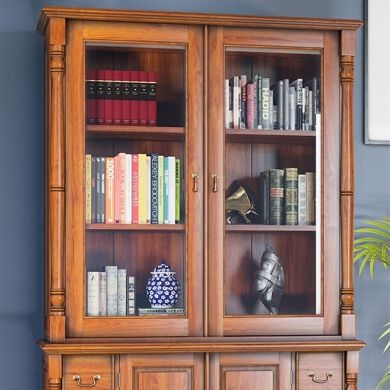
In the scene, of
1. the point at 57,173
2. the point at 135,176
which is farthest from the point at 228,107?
the point at 57,173

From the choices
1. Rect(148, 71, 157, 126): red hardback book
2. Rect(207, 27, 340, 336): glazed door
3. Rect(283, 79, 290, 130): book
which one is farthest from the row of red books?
Rect(283, 79, 290, 130): book

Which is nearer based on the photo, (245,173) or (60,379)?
(60,379)

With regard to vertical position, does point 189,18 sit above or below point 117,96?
above

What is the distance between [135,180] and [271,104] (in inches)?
21.4

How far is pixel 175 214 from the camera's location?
311 centimetres

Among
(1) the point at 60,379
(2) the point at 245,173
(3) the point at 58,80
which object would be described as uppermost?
(3) the point at 58,80

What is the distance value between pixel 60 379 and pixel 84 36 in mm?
1133

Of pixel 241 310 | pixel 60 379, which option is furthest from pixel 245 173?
pixel 60 379

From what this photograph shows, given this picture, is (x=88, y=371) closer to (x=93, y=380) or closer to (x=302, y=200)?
(x=93, y=380)

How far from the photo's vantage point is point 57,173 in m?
2.99

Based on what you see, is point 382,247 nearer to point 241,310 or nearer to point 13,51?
point 241,310

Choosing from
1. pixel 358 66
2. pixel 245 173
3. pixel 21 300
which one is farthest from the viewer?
pixel 358 66

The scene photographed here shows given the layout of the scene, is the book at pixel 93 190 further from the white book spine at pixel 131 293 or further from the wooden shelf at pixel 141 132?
the white book spine at pixel 131 293

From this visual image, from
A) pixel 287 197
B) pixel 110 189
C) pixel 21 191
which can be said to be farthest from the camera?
pixel 21 191
